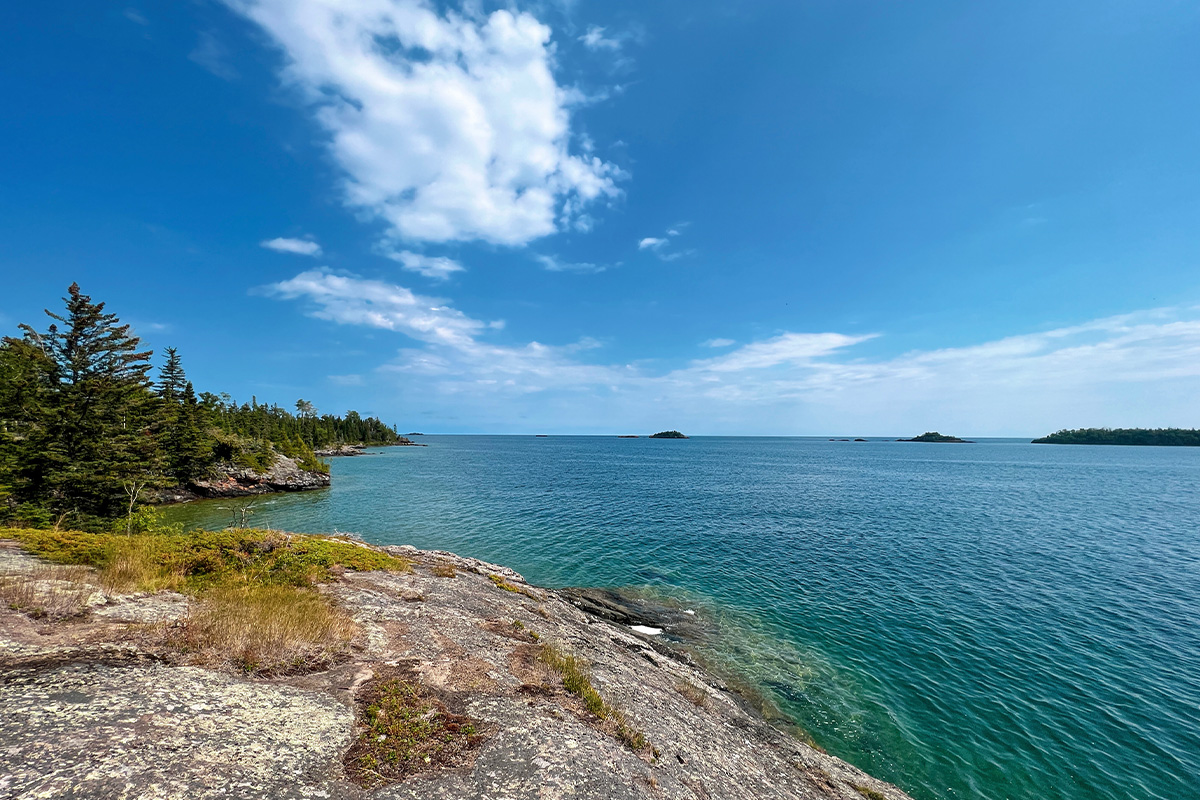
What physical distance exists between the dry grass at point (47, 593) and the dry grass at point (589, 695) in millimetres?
11462

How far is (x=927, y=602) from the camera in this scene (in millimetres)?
25656

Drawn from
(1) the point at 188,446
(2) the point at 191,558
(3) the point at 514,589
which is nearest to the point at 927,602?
(3) the point at 514,589

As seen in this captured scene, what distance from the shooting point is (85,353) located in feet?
104

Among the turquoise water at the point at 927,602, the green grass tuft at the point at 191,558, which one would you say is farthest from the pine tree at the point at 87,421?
the green grass tuft at the point at 191,558

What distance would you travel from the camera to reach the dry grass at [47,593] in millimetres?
9758

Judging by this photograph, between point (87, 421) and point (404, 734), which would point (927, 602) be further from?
point (87, 421)

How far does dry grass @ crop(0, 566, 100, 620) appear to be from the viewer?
9758 mm

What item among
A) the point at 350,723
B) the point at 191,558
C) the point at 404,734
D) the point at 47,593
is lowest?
the point at 404,734

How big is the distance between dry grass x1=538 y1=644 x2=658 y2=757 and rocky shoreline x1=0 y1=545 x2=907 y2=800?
151 mm

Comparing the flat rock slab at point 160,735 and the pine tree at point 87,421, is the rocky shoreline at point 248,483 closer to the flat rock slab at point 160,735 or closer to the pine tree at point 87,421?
the pine tree at point 87,421

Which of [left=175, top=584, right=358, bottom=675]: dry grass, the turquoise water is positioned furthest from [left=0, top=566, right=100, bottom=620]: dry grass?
the turquoise water

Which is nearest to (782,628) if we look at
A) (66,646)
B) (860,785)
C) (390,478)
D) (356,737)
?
(860,785)

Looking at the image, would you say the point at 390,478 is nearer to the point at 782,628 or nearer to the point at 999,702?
the point at 782,628

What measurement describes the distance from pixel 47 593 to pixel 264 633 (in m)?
5.66
